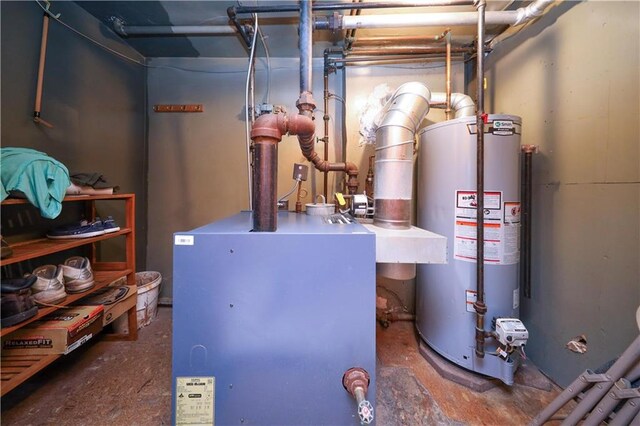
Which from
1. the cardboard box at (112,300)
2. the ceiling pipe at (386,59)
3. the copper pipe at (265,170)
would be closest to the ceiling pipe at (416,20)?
the ceiling pipe at (386,59)

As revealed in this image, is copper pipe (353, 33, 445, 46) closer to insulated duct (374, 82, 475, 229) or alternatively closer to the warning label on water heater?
insulated duct (374, 82, 475, 229)

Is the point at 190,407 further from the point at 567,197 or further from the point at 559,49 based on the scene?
the point at 559,49

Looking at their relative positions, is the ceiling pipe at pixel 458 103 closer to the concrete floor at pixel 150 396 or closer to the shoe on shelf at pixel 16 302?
the concrete floor at pixel 150 396

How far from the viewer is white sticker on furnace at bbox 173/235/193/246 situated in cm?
61

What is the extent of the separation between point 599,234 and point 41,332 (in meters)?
2.60

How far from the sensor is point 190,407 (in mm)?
619

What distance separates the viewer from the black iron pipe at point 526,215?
1.21m

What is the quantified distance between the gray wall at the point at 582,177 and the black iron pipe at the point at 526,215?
1.3 inches

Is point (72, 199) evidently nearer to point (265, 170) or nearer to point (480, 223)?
point (265, 170)

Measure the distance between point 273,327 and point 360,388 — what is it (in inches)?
11.2

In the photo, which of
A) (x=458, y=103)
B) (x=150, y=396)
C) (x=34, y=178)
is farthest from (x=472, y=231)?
(x=34, y=178)

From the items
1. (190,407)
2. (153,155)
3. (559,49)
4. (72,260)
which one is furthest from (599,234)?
(153,155)

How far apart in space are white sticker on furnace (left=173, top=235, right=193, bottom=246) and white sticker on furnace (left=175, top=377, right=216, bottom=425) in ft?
1.28

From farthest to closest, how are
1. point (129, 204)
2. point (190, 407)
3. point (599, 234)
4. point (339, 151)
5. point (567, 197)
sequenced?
point (339, 151) < point (129, 204) < point (567, 197) < point (599, 234) < point (190, 407)
